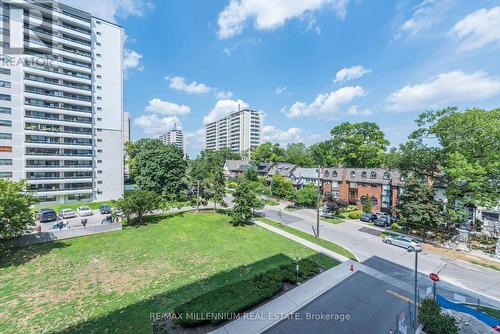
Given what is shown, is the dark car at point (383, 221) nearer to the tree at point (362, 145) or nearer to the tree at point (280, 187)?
the tree at point (280, 187)

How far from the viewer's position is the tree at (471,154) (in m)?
21.2

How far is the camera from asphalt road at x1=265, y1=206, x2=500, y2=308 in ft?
47.7

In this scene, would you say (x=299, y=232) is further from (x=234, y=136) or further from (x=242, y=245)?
(x=234, y=136)

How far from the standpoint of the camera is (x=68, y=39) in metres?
36.6

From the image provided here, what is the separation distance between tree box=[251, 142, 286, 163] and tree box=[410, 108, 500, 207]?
4841 centimetres

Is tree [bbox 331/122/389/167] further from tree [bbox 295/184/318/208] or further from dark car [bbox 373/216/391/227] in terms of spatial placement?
dark car [bbox 373/216/391/227]

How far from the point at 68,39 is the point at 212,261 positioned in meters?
44.8

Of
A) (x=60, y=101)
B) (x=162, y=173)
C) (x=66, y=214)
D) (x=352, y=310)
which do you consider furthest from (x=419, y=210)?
(x=60, y=101)

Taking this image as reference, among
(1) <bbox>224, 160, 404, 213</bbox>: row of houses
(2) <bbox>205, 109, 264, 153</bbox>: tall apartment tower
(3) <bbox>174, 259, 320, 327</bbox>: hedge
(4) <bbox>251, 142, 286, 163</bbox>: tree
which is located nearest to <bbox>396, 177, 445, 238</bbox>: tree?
(1) <bbox>224, 160, 404, 213</bbox>: row of houses

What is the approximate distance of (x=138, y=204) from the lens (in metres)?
25.4

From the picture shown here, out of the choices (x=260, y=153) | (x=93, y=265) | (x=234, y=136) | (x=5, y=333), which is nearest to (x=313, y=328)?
(x=5, y=333)

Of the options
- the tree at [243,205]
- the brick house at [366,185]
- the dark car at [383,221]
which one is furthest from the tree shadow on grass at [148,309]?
the brick house at [366,185]

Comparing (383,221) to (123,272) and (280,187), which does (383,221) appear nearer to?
(280,187)

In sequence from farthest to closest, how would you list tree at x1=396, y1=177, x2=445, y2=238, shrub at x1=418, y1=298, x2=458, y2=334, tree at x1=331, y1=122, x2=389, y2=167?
tree at x1=331, y1=122, x2=389, y2=167, tree at x1=396, y1=177, x2=445, y2=238, shrub at x1=418, y1=298, x2=458, y2=334
